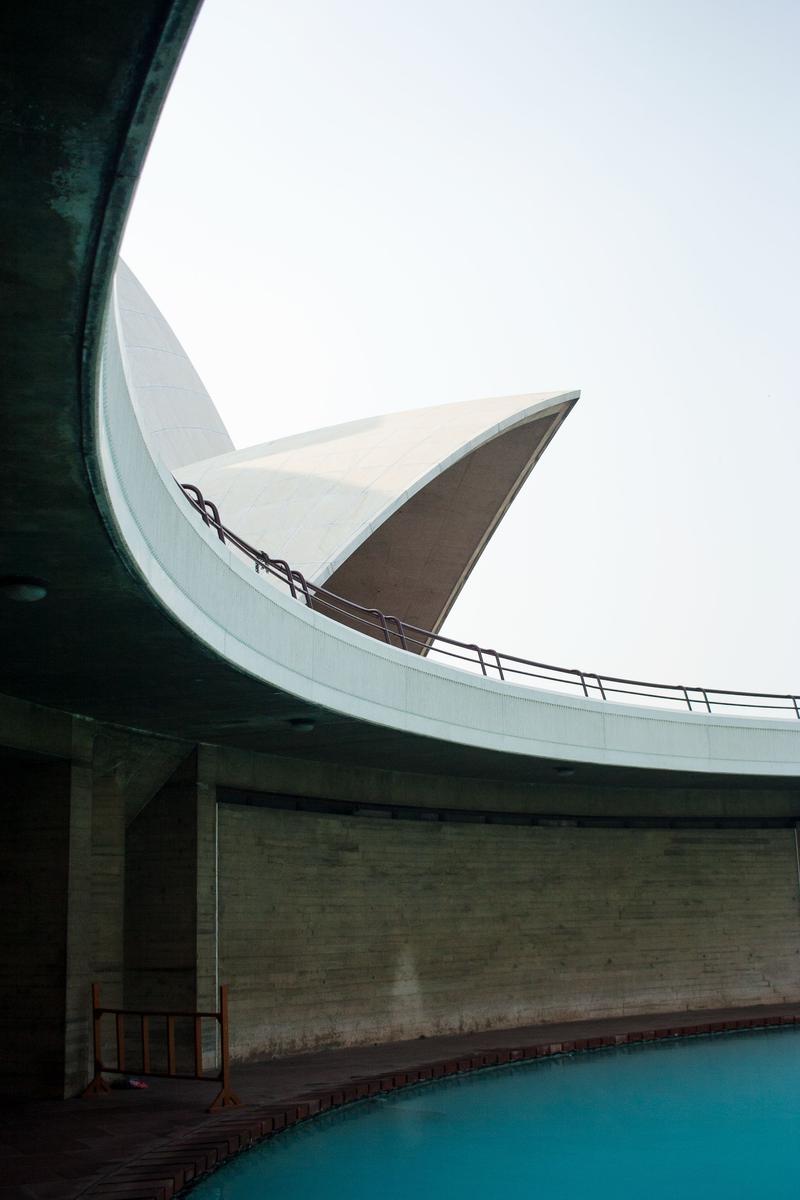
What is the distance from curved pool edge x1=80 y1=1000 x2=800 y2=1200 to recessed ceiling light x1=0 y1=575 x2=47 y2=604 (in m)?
4.44

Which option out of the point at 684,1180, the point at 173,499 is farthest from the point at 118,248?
the point at 684,1180

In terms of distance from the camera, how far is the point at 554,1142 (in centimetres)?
1175

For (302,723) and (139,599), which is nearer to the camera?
(139,599)

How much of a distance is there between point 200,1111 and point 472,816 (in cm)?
938

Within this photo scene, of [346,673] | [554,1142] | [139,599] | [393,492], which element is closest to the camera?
[139,599]

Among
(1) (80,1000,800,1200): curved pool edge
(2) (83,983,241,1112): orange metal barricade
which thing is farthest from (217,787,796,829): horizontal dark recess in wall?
(2) (83,983,241,1112): orange metal barricade

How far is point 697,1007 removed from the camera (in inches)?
893

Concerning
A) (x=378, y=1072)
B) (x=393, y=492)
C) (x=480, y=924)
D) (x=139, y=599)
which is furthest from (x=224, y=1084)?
(x=393, y=492)

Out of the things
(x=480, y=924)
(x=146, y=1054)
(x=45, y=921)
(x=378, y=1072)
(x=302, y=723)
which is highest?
(x=302, y=723)

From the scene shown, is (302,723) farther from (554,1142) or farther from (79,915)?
(554,1142)

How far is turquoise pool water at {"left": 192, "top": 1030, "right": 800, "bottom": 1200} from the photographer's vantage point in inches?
392

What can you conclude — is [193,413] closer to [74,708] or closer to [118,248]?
[74,708]

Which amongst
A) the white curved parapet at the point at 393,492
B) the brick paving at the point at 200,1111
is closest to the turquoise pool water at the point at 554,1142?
the brick paving at the point at 200,1111

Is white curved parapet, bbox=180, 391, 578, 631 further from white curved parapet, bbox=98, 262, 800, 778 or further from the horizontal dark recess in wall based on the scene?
white curved parapet, bbox=98, 262, 800, 778
